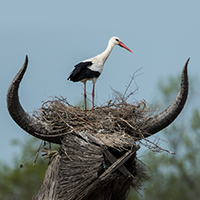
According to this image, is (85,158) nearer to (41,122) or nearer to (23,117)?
(41,122)

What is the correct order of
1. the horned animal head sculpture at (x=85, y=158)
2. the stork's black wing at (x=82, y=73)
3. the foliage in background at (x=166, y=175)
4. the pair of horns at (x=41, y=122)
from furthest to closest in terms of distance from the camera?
the foliage in background at (x=166, y=175) → the stork's black wing at (x=82, y=73) → the pair of horns at (x=41, y=122) → the horned animal head sculpture at (x=85, y=158)

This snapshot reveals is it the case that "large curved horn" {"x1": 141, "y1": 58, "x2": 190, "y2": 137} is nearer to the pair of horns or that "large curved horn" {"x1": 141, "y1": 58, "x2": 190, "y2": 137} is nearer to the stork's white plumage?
the pair of horns

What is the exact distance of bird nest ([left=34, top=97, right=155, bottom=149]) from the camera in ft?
Answer: 20.2

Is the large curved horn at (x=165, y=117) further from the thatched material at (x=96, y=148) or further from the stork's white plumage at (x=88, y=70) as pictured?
the stork's white plumage at (x=88, y=70)

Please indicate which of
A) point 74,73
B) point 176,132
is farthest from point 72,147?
point 176,132

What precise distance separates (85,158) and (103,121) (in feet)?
2.64

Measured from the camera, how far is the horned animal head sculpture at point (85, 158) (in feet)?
19.2

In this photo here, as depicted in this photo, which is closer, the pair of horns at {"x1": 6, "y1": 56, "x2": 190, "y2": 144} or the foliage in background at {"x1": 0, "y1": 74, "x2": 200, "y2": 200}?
the pair of horns at {"x1": 6, "y1": 56, "x2": 190, "y2": 144}

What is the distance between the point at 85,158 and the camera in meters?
5.96

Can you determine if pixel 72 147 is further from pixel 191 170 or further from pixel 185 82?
pixel 191 170

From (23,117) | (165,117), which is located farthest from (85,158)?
(165,117)

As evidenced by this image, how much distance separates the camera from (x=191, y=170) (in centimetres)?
1653

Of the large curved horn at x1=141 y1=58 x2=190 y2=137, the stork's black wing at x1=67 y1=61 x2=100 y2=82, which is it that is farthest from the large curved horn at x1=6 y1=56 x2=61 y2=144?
the large curved horn at x1=141 y1=58 x2=190 y2=137

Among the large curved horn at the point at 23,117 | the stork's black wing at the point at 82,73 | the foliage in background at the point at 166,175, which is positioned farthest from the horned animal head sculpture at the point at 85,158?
the foliage in background at the point at 166,175
